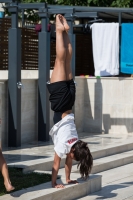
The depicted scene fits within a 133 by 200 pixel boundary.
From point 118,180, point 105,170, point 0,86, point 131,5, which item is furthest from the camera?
point 131,5

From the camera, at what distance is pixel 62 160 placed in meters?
9.97

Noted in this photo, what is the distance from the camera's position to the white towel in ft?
45.6

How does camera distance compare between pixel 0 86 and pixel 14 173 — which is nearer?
pixel 14 173

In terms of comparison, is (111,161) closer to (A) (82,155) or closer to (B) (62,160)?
(B) (62,160)

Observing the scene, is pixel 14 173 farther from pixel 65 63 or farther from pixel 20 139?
pixel 20 139

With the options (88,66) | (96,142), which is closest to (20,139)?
(96,142)

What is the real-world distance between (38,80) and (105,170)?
2.75m

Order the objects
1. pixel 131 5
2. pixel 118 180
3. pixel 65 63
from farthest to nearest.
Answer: pixel 131 5 < pixel 118 180 < pixel 65 63

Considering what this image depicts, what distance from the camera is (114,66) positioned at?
13977 millimetres

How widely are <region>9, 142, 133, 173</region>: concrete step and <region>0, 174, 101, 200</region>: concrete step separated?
0.84 meters

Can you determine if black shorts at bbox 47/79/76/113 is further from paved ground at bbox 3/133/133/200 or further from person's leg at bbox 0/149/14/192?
paved ground at bbox 3/133/133/200

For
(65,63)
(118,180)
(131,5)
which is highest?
(131,5)

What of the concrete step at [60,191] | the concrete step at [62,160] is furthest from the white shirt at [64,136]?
the concrete step at [62,160]

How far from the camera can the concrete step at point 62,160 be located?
9023 mm
